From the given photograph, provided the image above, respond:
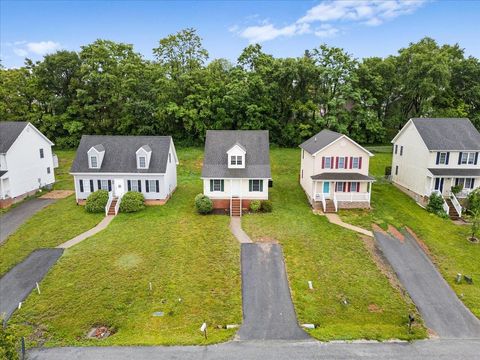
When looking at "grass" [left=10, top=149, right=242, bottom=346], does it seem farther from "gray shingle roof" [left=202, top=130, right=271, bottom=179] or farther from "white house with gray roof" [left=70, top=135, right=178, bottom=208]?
"gray shingle roof" [left=202, top=130, right=271, bottom=179]

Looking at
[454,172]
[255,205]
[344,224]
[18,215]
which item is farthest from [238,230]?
[454,172]

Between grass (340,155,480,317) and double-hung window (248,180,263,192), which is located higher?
double-hung window (248,180,263,192)

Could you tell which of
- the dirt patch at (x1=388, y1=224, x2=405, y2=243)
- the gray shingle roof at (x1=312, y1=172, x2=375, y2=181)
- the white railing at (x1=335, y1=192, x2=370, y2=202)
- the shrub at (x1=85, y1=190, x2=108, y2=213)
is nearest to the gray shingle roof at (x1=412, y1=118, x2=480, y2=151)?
the gray shingle roof at (x1=312, y1=172, x2=375, y2=181)

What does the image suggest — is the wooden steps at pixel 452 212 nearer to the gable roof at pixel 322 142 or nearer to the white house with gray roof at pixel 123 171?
the gable roof at pixel 322 142

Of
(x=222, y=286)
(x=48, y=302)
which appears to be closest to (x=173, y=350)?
(x=222, y=286)

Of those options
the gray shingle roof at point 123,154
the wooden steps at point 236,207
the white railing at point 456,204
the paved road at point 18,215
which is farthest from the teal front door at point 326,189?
the paved road at point 18,215
